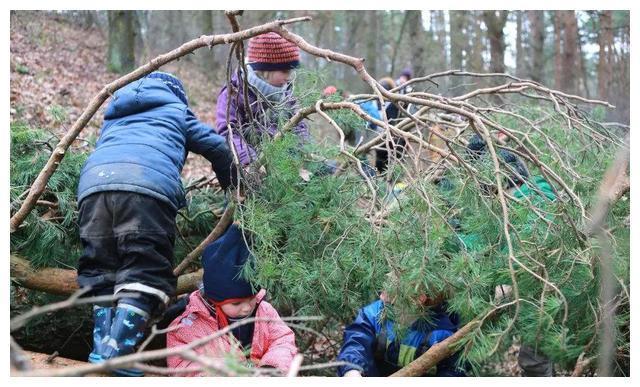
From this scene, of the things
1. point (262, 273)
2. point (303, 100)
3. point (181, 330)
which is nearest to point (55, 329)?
point (181, 330)

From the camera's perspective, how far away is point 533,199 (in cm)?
274

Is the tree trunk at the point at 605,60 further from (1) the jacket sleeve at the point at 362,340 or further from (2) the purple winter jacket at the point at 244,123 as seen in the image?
(1) the jacket sleeve at the point at 362,340

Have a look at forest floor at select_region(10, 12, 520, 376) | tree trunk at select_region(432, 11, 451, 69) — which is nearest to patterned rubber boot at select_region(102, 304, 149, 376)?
forest floor at select_region(10, 12, 520, 376)

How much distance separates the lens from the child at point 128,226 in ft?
8.76

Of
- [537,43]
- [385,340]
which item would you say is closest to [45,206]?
[385,340]

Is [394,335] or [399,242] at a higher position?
[399,242]

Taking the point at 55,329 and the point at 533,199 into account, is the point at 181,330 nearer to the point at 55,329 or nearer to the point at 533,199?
the point at 55,329

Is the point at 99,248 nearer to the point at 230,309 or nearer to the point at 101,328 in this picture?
the point at 101,328

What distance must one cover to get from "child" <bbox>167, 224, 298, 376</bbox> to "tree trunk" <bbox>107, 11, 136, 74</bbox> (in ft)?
31.1

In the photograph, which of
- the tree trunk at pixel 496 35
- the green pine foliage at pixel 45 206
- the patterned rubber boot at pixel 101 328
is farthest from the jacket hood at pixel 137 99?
the tree trunk at pixel 496 35

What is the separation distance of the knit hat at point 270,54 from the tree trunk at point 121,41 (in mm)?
8398

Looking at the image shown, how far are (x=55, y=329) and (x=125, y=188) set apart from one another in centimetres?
131

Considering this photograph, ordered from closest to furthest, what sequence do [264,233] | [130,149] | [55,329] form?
[264,233] → [130,149] → [55,329]

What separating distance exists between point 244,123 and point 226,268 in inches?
32.1
